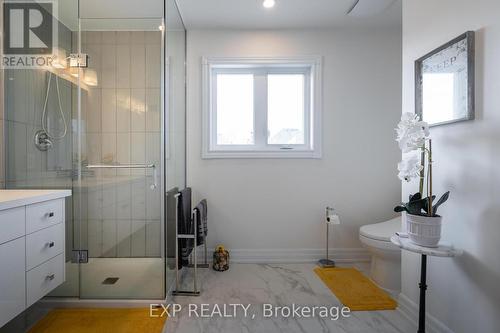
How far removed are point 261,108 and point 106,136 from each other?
1435 millimetres

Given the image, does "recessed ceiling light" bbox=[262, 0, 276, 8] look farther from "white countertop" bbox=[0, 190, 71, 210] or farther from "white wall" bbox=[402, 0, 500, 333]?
"white countertop" bbox=[0, 190, 71, 210]

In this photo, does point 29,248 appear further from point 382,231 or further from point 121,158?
point 382,231

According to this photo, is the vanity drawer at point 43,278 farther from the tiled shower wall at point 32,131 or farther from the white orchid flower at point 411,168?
the white orchid flower at point 411,168

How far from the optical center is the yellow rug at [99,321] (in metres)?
1.45

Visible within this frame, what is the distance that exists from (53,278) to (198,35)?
225 cm

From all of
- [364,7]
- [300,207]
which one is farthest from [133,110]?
[364,7]

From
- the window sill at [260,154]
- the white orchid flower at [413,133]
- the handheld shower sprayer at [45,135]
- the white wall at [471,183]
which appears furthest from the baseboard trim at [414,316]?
the handheld shower sprayer at [45,135]

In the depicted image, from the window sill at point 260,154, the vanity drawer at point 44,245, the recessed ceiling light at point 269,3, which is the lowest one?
the vanity drawer at point 44,245

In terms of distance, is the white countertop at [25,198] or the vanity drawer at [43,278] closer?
the white countertop at [25,198]

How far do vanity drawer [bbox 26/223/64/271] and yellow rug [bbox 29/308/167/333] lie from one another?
21.2 inches

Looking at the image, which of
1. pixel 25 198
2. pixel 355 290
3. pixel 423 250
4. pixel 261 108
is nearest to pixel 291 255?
pixel 355 290

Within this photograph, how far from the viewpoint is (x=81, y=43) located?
5.75ft

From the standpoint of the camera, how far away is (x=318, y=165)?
242 centimetres

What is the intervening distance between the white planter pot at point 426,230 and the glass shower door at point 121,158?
61.5 inches
